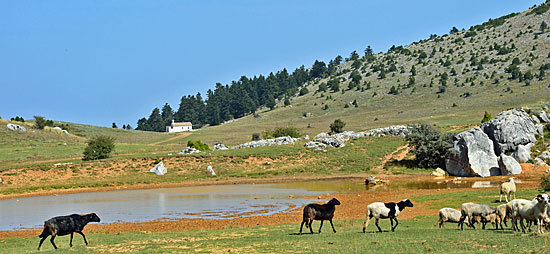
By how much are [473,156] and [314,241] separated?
3606 centimetres

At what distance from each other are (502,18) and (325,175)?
13679 cm

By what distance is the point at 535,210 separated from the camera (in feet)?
55.6

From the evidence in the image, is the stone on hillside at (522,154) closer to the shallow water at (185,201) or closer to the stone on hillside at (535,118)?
the stone on hillside at (535,118)

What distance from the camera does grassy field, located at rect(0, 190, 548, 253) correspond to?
1552 cm

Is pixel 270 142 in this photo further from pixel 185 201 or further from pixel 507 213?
pixel 507 213

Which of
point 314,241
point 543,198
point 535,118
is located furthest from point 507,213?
point 535,118

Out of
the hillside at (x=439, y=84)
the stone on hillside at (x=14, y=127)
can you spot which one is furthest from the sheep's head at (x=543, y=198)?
the stone on hillside at (x=14, y=127)

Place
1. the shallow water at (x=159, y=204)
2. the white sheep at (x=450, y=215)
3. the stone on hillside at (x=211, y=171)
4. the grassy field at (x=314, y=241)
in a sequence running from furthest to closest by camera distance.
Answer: the stone on hillside at (x=211, y=171) < the shallow water at (x=159, y=204) < the white sheep at (x=450, y=215) < the grassy field at (x=314, y=241)

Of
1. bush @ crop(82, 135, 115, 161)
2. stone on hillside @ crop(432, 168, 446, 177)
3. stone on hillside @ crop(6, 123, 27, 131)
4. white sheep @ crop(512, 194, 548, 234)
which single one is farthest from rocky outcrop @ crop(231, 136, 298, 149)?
white sheep @ crop(512, 194, 548, 234)

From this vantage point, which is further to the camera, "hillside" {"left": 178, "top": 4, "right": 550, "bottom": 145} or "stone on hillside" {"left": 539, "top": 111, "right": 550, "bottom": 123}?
"hillside" {"left": 178, "top": 4, "right": 550, "bottom": 145}

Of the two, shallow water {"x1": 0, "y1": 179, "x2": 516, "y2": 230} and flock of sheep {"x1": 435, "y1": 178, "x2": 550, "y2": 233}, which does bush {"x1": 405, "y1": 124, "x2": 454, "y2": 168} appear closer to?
shallow water {"x1": 0, "y1": 179, "x2": 516, "y2": 230}

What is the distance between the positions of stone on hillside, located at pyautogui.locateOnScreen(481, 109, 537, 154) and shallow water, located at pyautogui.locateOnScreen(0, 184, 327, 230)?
20333 millimetres

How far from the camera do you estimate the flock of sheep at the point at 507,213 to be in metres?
16.8

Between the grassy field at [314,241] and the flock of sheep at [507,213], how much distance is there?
2.04 feet
